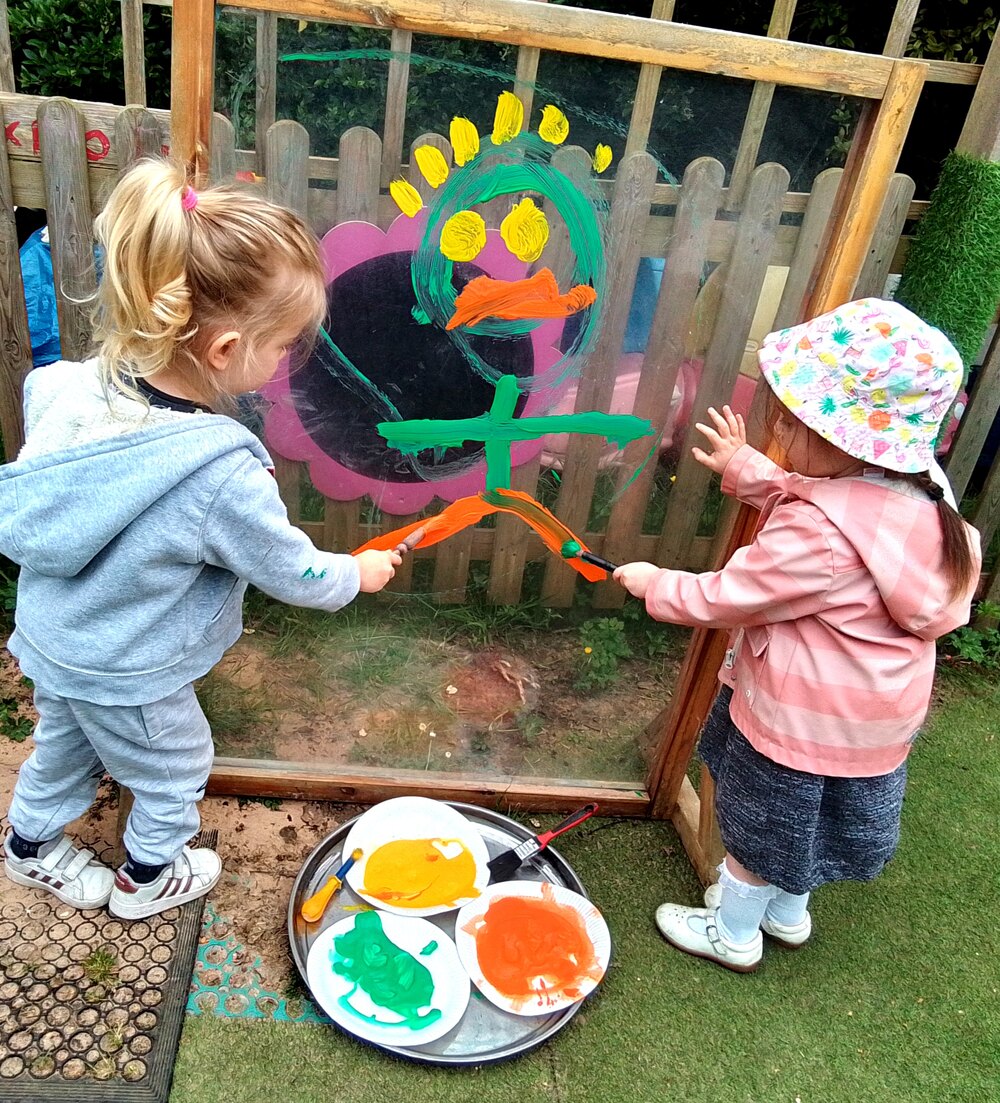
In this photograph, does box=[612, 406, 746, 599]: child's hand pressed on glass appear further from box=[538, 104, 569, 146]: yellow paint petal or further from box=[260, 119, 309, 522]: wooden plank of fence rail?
box=[260, 119, 309, 522]: wooden plank of fence rail

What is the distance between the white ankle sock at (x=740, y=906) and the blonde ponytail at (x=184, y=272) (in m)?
1.57

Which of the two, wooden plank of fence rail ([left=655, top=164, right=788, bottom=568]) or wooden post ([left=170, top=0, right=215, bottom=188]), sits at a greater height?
wooden post ([left=170, top=0, right=215, bottom=188])

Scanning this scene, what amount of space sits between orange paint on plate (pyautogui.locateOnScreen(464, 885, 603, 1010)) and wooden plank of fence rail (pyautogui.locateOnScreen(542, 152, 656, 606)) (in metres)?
0.76

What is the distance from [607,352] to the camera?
6.20ft

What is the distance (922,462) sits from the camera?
4.81ft

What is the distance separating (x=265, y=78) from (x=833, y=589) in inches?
54.1

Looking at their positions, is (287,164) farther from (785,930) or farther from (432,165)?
(785,930)

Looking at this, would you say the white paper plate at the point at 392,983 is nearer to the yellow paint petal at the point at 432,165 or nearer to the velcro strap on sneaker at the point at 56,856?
the velcro strap on sneaker at the point at 56,856

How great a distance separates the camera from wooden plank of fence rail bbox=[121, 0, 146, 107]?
270 centimetres

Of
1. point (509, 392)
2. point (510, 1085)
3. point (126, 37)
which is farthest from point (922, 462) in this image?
point (126, 37)

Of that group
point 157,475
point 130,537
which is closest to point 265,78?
point 157,475

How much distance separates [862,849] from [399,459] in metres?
1.33

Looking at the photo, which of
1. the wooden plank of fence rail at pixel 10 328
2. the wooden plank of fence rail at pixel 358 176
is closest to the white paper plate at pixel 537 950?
the wooden plank of fence rail at pixel 358 176

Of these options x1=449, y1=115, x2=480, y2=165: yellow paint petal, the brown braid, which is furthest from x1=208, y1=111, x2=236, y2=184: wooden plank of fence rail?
the brown braid
